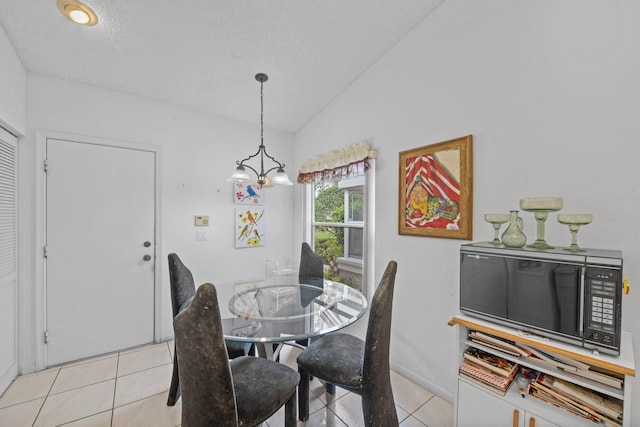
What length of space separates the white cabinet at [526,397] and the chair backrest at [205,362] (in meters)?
1.17

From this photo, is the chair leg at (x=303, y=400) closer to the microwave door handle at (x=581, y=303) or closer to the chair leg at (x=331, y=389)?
the chair leg at (x=331, y=389)

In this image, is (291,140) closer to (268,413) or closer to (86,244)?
(86,244)

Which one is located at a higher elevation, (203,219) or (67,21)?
(67,21)

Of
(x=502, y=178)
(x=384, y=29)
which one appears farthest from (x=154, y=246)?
(x=502, y=178)

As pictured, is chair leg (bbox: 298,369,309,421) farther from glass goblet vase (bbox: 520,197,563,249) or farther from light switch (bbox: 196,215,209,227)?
light switch (bbox: 196,215,209,227)

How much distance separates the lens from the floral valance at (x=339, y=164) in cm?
249

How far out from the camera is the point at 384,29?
2090mm

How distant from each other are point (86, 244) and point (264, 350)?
197 centimetres

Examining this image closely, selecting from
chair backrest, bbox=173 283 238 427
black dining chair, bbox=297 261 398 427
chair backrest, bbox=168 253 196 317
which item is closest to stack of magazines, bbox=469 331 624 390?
black dining chair, bbox=297 261 398 427

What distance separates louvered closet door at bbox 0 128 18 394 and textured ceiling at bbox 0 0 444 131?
77 centimetres

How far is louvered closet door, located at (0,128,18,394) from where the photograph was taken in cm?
194

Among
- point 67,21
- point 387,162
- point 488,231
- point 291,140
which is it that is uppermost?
point 67,21

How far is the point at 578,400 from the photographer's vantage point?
1.12m

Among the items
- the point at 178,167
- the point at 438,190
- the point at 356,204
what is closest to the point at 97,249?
the point at 178,167
